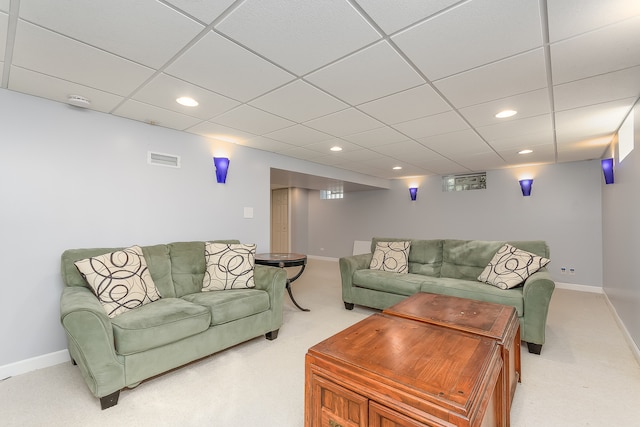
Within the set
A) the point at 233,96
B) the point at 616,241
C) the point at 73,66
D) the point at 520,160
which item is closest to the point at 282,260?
the point at 233,96

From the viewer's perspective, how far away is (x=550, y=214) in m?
5.20

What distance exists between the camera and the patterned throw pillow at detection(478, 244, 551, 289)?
301cm

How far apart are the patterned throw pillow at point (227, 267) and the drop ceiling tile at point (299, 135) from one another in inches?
54.7

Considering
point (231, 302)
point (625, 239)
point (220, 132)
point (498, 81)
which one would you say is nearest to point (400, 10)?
point (498, 81)

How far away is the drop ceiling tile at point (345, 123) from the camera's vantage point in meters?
2.79

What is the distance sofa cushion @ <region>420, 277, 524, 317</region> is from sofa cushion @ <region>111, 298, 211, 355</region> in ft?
7.91

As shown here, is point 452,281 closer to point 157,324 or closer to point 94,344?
point 157,324

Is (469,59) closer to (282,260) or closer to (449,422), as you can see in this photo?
(449,422)

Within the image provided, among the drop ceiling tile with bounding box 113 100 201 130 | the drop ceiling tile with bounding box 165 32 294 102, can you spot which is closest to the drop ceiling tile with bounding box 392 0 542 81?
the drop ceiling tile with bounding box 165 32 294 102

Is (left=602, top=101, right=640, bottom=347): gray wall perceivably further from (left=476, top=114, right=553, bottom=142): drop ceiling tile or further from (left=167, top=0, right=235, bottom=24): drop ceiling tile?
(left=167, top=0, right=235, bottom=24): drop ceiling tile

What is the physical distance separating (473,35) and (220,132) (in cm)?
269

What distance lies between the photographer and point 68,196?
2561 millimetres

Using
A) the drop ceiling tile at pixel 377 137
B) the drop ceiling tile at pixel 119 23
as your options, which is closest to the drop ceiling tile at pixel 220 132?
the drop ceiling tile at pixel 377 137

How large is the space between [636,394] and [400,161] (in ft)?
12.3
